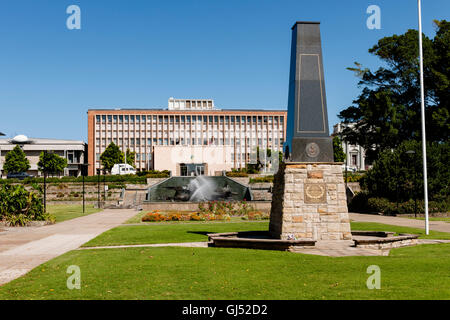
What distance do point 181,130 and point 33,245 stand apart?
339ft

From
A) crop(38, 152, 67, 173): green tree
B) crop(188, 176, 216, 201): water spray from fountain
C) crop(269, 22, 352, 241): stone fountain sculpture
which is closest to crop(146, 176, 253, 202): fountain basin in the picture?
crop(188, 176, 216, 201): water spray from fountain

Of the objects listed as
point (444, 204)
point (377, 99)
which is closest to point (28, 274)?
point (444, 204)

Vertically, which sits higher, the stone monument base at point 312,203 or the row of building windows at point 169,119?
the row of building windows at point 169,119

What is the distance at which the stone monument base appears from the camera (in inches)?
565

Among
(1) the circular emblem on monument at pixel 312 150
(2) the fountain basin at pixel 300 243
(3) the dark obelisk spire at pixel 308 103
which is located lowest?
(2) the fountain basin at pixel 300 243

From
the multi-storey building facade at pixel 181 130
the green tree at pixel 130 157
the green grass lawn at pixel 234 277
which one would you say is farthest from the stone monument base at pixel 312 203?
the multi-storey building facade at pixel 181 130

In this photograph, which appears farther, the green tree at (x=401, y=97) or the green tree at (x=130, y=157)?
the green tree at (x=130, y=157)

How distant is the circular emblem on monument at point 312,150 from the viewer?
48.7 ft

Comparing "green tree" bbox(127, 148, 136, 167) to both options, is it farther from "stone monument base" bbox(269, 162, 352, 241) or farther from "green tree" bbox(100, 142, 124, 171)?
"stone monument base" bbox(269, 162, 352, 241)

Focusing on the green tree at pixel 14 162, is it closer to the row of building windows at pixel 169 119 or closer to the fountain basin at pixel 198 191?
the row of building windows at pixel 169 119

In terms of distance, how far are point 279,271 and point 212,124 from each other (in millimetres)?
110653

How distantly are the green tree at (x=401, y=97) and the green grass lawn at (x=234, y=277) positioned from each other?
32557 millimetres
